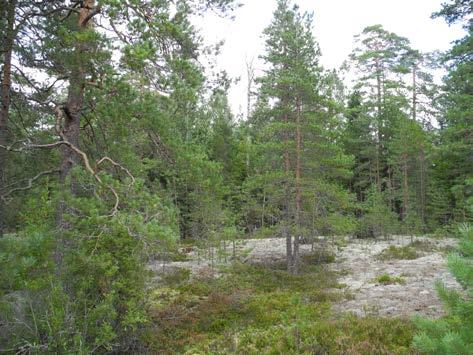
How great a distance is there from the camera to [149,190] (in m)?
6.75

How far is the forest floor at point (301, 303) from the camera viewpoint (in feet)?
24.1

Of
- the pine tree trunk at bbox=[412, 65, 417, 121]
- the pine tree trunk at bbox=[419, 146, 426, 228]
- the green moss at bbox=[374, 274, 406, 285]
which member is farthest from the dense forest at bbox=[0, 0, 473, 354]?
the pine tree trunk at bbox=[412, 65, 417, 121]

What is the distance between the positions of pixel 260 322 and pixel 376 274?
17.8ft

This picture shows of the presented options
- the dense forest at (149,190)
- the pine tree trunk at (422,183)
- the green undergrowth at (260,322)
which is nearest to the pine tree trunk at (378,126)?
the pine tree trunk at (422,183)

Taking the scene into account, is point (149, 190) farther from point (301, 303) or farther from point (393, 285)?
point (393, 285)

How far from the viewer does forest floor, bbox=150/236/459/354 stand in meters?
7.34

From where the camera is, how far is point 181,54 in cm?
710

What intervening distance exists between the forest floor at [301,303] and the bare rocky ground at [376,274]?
0.02m

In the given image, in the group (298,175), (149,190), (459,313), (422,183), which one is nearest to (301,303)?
(149,190)

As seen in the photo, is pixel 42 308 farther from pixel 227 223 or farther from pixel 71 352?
pixel 227 223

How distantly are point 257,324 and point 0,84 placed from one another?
8.12 meters

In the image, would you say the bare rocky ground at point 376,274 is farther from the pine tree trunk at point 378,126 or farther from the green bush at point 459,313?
the pine tree trunk at point 378,126

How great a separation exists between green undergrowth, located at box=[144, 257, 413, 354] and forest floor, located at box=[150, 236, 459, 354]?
0.02 metres

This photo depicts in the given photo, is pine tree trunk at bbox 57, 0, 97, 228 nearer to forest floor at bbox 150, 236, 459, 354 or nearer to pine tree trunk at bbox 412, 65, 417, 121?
forest floor at bbox 150, 236, 459, 354
